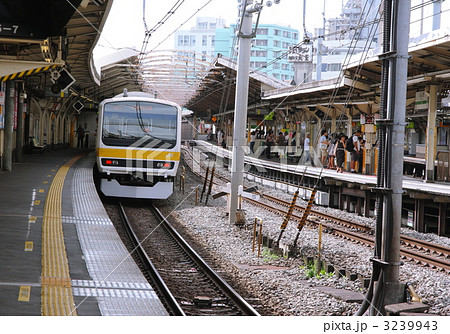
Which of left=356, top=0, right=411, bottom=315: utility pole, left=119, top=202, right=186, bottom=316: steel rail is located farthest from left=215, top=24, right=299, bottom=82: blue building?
left=356, top=0, right=411, bottom=315: utility pole

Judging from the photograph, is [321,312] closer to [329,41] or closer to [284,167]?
[284,167]

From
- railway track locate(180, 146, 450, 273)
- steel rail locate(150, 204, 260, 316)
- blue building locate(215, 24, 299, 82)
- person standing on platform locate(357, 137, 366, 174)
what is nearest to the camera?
steel rail locate(150, 204, 260, 316)

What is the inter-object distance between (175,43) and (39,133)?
7103 centimetres

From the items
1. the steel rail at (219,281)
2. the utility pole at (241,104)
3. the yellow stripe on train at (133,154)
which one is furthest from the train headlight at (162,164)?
the steel rail at (219,281)

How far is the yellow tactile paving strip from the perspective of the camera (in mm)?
5062

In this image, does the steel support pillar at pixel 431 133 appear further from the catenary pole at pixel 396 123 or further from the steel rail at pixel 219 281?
the catenary pole at pixel 396 123

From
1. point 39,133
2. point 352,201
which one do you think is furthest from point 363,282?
point 39,133

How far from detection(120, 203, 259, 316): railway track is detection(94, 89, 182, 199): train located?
213cm

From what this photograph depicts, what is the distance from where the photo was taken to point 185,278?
26.8ft

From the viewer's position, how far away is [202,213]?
14992 mm

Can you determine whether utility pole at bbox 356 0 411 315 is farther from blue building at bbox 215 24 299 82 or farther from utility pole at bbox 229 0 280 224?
blue building at bbox 215 24 299 82

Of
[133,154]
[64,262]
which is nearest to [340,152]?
[133,154]

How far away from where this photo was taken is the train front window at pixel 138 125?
14555 millimetres

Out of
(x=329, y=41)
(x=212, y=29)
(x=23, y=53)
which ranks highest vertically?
(x=212, y=29)
